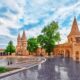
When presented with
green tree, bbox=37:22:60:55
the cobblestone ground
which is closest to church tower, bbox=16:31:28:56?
green tree, bbox=37:22:60:55

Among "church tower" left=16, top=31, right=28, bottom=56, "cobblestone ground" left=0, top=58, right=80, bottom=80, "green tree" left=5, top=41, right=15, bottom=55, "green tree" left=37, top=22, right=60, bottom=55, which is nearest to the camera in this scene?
"cobblestone ground" left=0, top=58, right=80, bottom=80

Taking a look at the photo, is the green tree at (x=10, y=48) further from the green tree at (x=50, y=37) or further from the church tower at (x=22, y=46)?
the green tree at (x=50, y=37)

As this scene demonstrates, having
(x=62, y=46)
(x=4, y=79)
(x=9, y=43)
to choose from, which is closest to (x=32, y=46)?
(x=62, y=46)

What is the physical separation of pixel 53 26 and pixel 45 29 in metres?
3.15

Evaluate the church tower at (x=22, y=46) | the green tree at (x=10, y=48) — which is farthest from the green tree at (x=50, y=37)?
the green tree at (x=10, y=48)

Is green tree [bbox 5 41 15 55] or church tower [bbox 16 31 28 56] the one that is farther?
green tree [bbox 5 41 15 55]

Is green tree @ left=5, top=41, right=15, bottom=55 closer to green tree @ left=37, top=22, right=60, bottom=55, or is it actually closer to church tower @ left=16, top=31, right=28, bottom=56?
church tower @ left=16, top=31, right=28, bottom=56

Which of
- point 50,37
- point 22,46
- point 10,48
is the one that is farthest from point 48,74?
point 10,48

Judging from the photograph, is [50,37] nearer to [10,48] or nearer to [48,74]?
[10,48]

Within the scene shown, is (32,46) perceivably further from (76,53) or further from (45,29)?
(76,53)

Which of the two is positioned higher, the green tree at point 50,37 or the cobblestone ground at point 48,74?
the green tree at point 50,37

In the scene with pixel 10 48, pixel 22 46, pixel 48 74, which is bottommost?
pixel 48 74

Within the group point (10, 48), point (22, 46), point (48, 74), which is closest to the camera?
point (48, 74)

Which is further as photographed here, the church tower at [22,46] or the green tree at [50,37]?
the church tower at [22,46]
